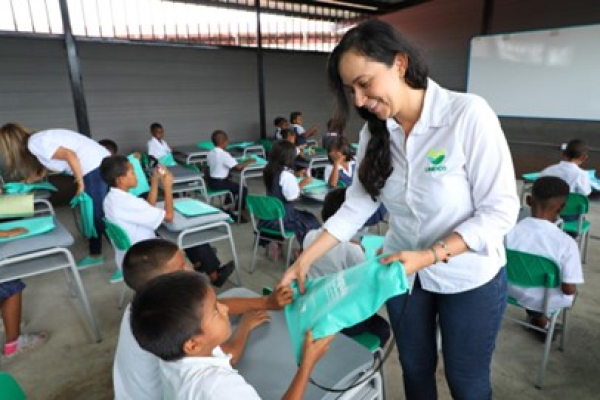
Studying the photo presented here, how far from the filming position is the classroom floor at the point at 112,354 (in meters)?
1.89

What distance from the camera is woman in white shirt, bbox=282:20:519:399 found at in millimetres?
892

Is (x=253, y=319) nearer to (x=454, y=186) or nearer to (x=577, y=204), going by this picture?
(x=454, y=186)

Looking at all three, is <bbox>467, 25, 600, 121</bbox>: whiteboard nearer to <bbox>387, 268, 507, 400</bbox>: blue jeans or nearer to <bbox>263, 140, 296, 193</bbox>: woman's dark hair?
<bbox>263, 140, 296, 193</bbox>: woman's dark hair

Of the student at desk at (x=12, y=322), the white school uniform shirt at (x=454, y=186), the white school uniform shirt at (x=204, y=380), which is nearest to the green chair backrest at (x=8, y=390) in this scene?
the white school uniform shirt at (x=204, y=380)

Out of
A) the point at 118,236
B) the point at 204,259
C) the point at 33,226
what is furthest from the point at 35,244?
the point at 204,259

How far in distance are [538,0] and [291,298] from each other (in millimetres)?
6805

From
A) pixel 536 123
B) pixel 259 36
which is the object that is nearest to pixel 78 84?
pixel 259 36

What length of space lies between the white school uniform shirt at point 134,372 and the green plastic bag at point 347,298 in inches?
17.5

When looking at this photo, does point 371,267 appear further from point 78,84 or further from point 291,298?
point 78,84

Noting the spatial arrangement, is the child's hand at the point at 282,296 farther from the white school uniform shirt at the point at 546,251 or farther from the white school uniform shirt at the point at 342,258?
the white school uniform shirt at the point at 546,251

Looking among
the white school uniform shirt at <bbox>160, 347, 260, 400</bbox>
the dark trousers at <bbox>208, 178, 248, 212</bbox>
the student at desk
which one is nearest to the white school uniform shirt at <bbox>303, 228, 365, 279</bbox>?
the white school uniform shirt at <bbox>160, 347, 260, 400</bbox>

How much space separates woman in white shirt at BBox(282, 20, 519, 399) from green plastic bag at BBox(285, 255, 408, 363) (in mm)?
43

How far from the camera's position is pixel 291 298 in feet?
3.37

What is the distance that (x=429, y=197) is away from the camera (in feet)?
3.23
